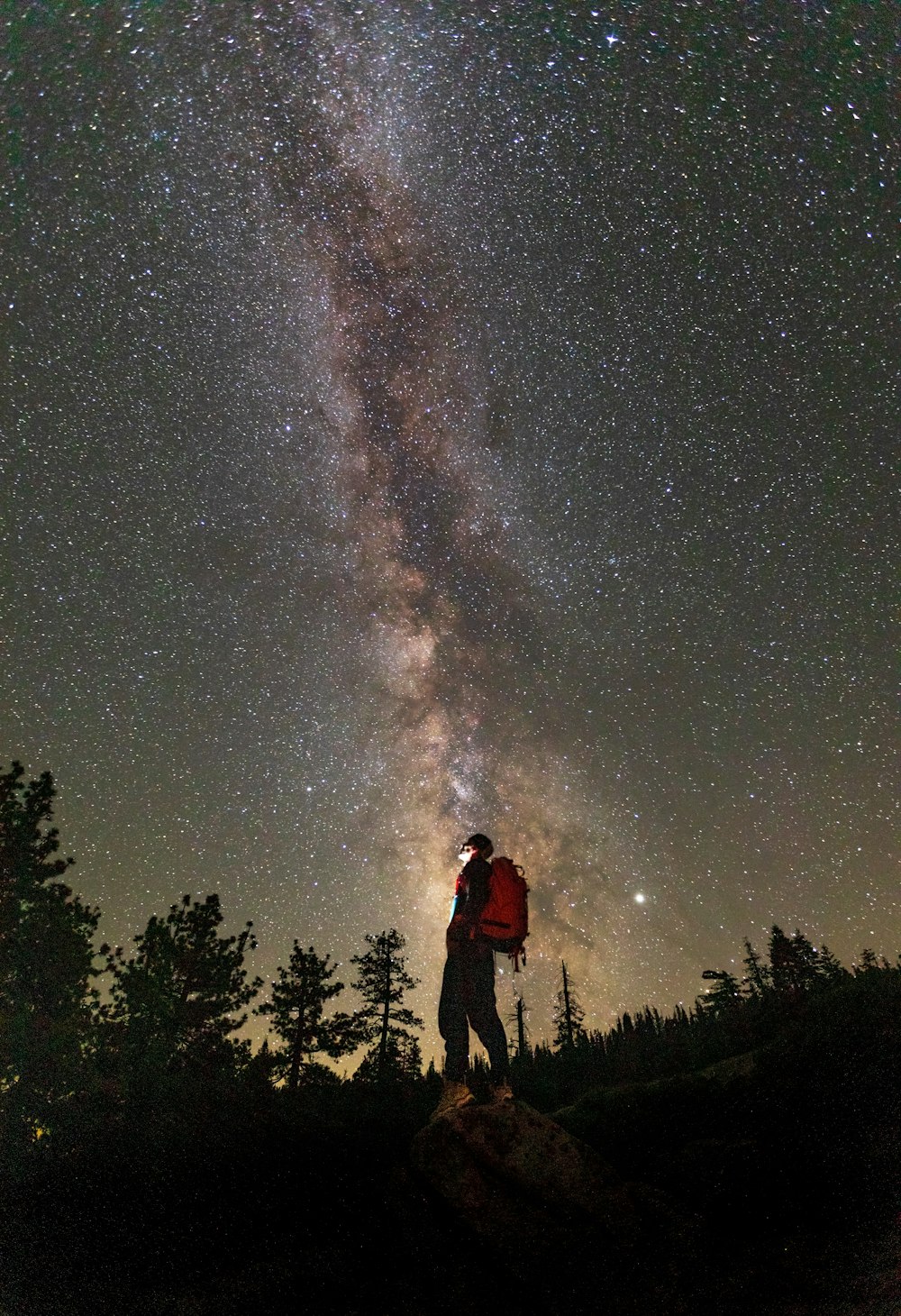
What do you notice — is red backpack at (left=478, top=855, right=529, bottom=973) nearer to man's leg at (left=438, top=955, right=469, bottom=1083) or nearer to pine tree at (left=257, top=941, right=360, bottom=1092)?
man's leg at (left=438, top=955, right=469, bottom=1083)

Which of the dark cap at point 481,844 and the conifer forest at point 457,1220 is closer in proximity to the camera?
the conifer forest at point 457,1220

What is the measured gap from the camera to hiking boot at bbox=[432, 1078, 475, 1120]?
17.9 ft

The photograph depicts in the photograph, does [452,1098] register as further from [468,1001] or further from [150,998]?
[150,998]

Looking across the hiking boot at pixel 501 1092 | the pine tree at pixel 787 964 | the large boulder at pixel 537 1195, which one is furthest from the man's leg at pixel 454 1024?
the pine tree at pixel 787 964

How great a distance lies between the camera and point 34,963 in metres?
21.4

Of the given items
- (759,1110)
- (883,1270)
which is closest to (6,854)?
(759,1110)

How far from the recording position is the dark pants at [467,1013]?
577 centimetres

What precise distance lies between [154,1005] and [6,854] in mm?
7023

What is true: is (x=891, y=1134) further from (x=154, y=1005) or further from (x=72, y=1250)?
(x=154, y=1005)

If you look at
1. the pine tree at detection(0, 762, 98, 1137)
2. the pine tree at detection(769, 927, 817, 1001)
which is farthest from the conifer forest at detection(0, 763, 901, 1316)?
the pine tree at detection(0, 762, 98, 1137)

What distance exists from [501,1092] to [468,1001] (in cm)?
74

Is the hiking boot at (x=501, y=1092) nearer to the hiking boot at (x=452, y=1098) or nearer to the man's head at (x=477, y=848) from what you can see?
the hiking boot at (x=452, y=1098)

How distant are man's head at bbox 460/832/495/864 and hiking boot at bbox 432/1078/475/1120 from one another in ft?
5.97

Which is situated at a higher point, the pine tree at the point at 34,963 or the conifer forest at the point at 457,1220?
the pine tree at the point at 34,963
